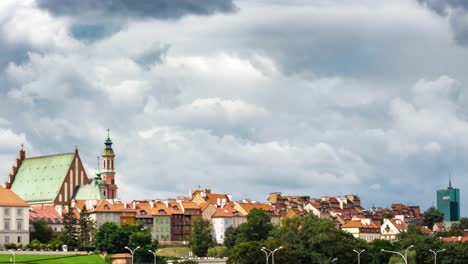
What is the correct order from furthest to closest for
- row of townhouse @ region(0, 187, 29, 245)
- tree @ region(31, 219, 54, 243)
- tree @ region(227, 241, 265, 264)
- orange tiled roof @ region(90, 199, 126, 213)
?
orange tiled roof @ region(90, 199, 126, 213) → tree @ region(31, 219, 54, 243) → row of townhouse @ region(0, 187, 29, 245) → tree @ region(227, 241, 265, 264)

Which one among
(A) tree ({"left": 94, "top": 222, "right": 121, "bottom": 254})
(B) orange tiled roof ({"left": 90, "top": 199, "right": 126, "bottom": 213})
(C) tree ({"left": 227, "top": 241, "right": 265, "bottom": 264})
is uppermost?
(B) orange tiled roof ({"left": 90, "top": 199, "right": 126, "bottom": 213})

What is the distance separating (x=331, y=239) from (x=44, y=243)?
40454 mm

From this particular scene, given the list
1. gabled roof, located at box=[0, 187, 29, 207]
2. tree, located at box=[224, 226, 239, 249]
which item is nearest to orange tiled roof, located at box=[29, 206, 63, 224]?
gabled roof, located at box=[0, 187, 29, 207]

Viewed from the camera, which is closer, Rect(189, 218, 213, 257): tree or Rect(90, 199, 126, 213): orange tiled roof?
Rect(189, 218, 213, 257): tree

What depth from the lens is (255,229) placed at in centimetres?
16950

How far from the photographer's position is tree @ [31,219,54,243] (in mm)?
160188

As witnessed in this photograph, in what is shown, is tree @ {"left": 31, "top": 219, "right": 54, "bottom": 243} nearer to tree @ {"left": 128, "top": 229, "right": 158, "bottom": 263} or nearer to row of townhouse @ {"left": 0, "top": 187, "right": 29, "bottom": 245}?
row of townhouse @ {"left": 0, "top": 187, "right": 29, "bottom": 245}

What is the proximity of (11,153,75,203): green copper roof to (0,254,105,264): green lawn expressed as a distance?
4836 centimetres

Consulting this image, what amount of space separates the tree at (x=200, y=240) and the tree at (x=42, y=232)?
73.5ft

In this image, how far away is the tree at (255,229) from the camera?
168250 mm

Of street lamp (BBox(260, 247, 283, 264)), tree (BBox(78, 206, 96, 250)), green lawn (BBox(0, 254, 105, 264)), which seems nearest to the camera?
street lamp (BBox(260, 247, 283, 264))

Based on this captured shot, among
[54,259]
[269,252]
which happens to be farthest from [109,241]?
[269,252]

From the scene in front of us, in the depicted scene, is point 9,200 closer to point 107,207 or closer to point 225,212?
point 107,207

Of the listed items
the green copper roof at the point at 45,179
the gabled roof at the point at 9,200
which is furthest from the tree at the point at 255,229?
the green copper roof at the point at 45,179
